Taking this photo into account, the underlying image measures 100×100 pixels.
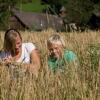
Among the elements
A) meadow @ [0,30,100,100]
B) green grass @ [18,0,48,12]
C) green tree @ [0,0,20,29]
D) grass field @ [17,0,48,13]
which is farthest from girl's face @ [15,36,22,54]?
green grass @ [18,0,48,12]

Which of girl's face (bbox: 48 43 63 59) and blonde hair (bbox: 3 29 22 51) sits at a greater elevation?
blonde hair (bbox: 3 29 22 51)

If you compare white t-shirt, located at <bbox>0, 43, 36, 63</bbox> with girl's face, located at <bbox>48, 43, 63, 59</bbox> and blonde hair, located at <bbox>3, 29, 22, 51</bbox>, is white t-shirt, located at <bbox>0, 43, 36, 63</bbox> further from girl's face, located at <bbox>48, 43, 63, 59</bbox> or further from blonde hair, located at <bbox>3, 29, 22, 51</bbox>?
girl's face, located at <bbox>48, 43, 63, 59</bbox>

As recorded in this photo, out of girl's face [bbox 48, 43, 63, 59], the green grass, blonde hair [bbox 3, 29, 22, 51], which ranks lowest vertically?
the green grass

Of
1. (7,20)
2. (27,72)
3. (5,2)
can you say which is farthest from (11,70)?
(5,2)

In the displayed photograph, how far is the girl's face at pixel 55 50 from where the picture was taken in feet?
17.5

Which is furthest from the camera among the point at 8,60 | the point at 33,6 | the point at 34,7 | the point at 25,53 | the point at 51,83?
the point at 33,6

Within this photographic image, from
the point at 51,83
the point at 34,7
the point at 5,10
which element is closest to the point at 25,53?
the point at 51,83

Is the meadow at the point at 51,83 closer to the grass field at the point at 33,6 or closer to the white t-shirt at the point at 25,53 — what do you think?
the white t-shirt at the point at 25,53


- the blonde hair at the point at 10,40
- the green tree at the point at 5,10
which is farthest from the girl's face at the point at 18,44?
the green tree at the point at 5,10

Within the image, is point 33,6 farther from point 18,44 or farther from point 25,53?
point 18,44

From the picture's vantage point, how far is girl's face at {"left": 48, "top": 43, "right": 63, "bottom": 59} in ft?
17.5

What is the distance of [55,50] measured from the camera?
17.6ft

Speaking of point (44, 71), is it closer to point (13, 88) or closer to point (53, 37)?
point (13, 88)

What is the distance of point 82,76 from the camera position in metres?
4.64
